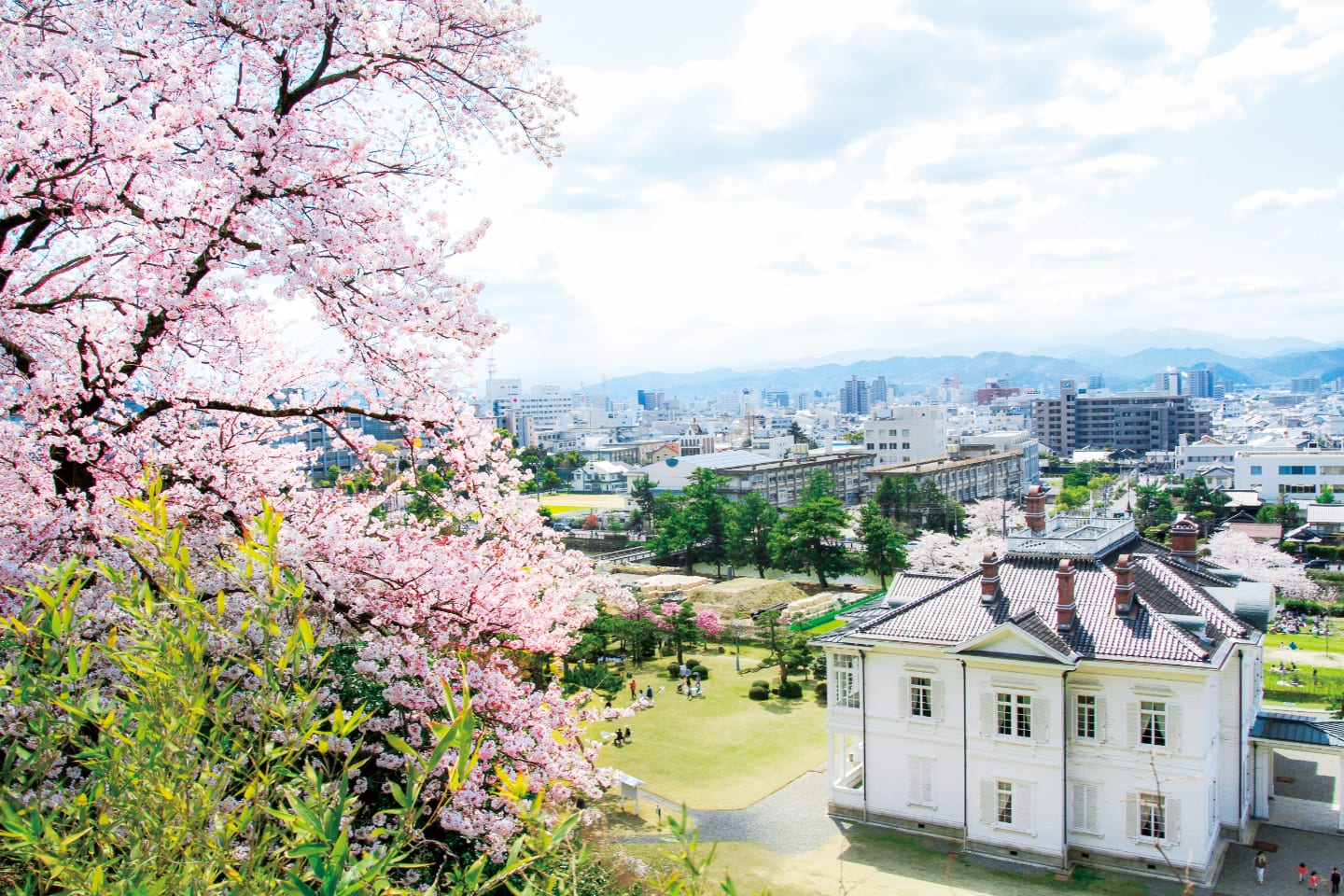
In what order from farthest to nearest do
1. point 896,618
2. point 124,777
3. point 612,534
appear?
1. point 612,534
2. point 896,618
3. point 124,777

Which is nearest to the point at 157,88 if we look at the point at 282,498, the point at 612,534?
the point at 282,498

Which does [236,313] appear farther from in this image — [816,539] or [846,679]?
[816,539]

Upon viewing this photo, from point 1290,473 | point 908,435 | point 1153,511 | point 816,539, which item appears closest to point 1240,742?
point 816,539

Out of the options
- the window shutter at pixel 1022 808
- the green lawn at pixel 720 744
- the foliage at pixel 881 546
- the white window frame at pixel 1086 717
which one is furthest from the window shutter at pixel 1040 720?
the foliage at pixel 881 546

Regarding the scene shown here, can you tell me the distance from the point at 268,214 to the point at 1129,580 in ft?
48.5

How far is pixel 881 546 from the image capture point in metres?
Answer: 39.5

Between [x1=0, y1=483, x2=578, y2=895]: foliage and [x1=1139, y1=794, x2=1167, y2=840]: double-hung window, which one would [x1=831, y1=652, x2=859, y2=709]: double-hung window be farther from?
[x1=0, y1=483, x2=578, y2=895]: foliage

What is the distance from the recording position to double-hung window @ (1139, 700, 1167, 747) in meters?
14.5

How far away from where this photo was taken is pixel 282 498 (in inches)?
277

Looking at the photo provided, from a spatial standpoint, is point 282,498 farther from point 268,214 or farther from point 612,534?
point 612,534

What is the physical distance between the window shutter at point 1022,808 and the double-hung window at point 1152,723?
2.00 m

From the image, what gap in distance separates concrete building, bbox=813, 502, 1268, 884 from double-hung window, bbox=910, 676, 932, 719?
0.03m

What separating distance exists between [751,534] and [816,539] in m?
5.96

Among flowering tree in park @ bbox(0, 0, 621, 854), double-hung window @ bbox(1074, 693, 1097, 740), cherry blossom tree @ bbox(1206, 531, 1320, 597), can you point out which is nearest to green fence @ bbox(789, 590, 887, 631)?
double-hung window @ bbox(1074, 693, 1097, 740)
